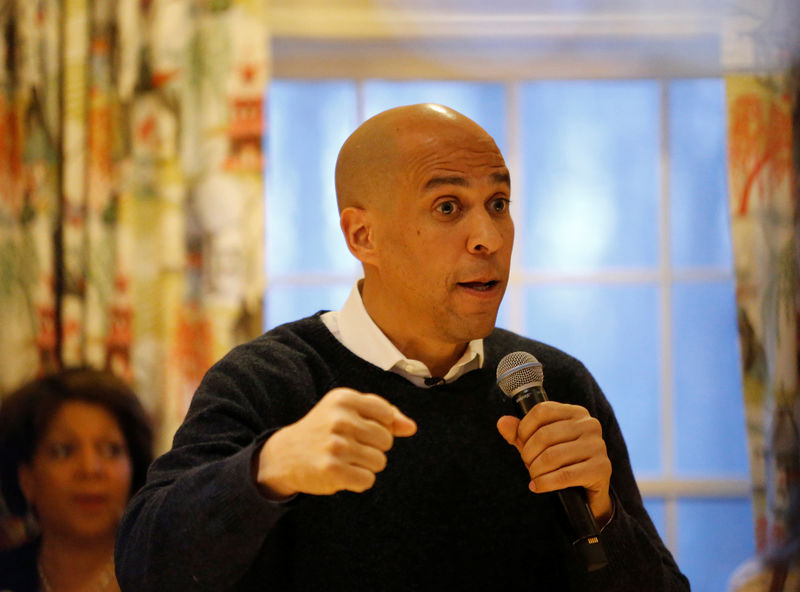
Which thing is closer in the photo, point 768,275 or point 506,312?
point 768,275

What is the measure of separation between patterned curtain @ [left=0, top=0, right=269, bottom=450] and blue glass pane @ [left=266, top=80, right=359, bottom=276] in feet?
0.94

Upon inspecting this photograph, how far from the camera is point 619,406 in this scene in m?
2.66

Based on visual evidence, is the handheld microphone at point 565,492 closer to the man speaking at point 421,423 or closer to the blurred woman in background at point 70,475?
the man speaking at point 421,423

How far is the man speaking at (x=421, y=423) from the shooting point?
1.17 m

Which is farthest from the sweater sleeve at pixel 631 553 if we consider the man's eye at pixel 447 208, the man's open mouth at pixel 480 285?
the man's eye at pixel 447 208

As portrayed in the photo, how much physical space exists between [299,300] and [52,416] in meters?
0.78

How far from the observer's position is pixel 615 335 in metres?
2.66

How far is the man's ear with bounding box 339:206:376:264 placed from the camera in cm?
141

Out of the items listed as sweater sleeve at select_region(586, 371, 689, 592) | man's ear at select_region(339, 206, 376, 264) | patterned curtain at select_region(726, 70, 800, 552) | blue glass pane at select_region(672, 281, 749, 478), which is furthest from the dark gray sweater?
blue glass pane at select_region(672, 281, 749, 478)

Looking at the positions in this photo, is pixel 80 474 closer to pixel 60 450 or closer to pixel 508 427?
pixel 60 450

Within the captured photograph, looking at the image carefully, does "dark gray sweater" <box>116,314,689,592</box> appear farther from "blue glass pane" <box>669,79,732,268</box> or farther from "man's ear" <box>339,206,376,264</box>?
"blue glass pane" <box>669,79,732,268</box>

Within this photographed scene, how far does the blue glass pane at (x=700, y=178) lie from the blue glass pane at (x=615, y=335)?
19 cm

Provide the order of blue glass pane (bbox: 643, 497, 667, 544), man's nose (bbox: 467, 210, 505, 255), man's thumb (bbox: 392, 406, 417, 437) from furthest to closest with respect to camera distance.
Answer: blue glass pane (bbox: 643, 497, 667, 544) < man's nose (bbox: 467, 210, 505, 255) < man's thumb (bbox: 392, 406, 417, 437)

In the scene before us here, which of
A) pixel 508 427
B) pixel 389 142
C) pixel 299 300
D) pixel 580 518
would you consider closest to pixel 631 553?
pixel 580 518
